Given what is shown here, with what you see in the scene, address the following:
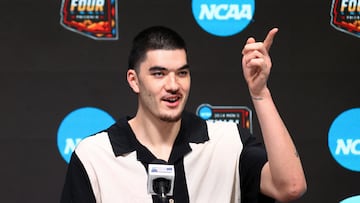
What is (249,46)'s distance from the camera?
1.16 m

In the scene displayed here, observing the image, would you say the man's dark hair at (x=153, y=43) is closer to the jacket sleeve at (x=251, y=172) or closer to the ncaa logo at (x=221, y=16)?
the jacket sleeve at (x=251, y=172)

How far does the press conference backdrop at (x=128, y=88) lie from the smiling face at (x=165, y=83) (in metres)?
A: 0.57

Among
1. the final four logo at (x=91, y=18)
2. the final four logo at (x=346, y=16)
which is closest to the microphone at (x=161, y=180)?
the final four logo at (x=91, y=18)

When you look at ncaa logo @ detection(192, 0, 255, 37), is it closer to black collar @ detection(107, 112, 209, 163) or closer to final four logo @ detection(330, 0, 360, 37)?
final four logo @ detection(330, 0, 360, 37)

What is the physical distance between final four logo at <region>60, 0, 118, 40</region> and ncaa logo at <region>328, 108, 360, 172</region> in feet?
2.98

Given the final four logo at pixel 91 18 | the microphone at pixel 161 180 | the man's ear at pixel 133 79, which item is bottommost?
the microphone at pixel 161 180

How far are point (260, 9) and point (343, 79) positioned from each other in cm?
42

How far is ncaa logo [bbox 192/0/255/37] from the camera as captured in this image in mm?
1950

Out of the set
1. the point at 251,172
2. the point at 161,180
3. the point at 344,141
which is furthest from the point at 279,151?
the point at 344,141

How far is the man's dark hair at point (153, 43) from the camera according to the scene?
1.39m

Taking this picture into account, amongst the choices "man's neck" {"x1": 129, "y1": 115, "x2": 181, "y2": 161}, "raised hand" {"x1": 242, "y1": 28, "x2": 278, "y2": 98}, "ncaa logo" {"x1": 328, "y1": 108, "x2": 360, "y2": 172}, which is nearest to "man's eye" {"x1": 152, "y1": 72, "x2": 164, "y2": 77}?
"man's neck" {"x1": 129, "y1": 115, "x2": 181, "y2": 161}

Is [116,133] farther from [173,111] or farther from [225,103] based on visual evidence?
[225,103]

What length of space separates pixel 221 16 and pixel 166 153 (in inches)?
29.4

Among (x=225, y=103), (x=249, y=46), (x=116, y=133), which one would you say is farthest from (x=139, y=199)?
(x=225, y=103)
